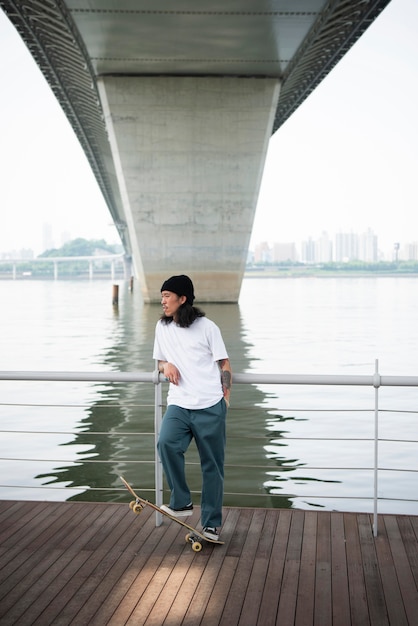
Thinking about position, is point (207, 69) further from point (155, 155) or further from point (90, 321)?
point (90, 321)

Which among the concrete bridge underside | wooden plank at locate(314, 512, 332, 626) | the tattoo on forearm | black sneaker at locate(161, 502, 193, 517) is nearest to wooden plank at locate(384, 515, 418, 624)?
wooden plank at locate(314, 512, 332, 626)

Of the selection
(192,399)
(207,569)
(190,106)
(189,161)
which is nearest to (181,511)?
(207,569)

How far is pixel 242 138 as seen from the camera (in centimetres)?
3903

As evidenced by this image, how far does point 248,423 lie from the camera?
42.1 ft

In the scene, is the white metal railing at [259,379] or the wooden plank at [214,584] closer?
the wooden plank at [214,584]

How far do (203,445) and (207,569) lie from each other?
80cm

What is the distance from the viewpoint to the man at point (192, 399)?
5930 mm

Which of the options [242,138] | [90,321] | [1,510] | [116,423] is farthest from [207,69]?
[1,510]

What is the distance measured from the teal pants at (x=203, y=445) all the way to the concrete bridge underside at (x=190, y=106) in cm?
2613

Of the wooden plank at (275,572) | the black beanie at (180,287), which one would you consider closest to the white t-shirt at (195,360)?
the black beanie at (180,287)

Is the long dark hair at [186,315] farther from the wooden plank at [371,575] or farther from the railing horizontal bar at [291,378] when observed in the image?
the wooden plank at [371,575]

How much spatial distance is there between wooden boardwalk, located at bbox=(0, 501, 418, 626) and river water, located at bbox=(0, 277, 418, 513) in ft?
1.22

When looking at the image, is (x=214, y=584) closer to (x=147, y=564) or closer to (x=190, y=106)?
(x=147, y=564)

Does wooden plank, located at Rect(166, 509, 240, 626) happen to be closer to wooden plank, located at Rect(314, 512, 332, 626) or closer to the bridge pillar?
wooden plank, located at Rect(314, 512, 332, 626)
